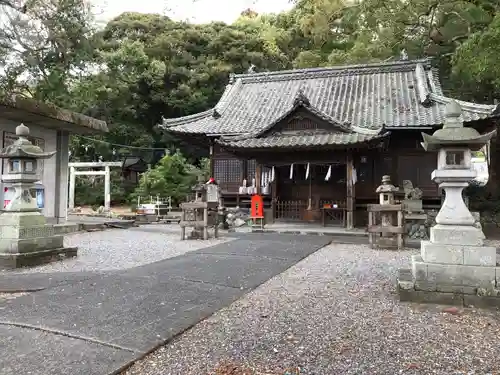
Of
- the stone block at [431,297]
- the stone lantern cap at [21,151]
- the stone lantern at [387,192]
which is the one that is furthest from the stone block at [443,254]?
the stone lantern cap at [21,151]

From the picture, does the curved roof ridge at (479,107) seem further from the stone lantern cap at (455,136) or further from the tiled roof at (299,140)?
the stone lantern cap at (455,136)

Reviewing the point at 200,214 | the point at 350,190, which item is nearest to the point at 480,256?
the point at 200,214

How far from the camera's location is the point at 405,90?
54.9 ft

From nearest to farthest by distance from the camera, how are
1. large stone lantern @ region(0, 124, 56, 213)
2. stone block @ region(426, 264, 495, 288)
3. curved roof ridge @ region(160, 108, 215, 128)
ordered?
stone block @ region(426, 264, 495, 288) → large stone lantern @ region(0, 124, 56, 213) → curved roof ridge @ region(160, 108, 215, 128)

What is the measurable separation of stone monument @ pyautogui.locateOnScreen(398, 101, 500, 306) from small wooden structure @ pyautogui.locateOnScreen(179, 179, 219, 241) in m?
7.29

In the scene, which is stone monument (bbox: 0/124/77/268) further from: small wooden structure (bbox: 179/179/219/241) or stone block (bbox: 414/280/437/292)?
stone block (bbox: 414/280/437/292)

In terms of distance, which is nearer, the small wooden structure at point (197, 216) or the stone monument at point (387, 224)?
the stone monument at point (387, 224)

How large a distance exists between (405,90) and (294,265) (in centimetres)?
1209

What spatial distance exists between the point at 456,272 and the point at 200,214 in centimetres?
838

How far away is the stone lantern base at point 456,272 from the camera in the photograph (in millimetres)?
4945

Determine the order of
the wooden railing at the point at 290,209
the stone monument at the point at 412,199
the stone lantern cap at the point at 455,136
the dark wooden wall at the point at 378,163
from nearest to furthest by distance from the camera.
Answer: the stone lantern cap at the point at 455,136
the stone monument at the point at 412,199
the dark wooden wall at the point at 378,163
the wooden railing at the point at 290,209

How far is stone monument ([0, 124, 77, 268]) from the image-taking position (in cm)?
738

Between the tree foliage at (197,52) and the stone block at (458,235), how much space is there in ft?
26.2

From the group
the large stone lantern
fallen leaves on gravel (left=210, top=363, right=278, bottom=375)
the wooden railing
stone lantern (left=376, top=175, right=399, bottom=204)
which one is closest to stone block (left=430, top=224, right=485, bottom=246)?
fallen leaves on gravel (left=210, top=363, right=278, bottom=375)
